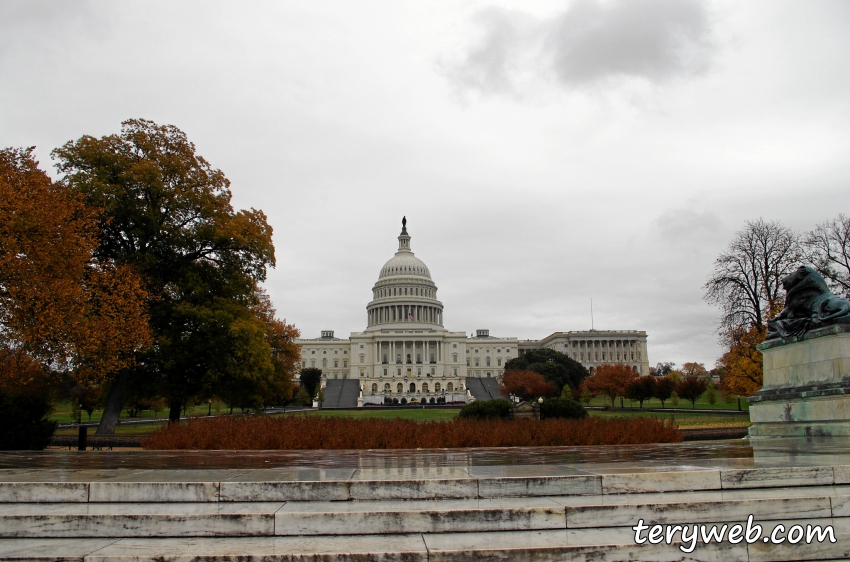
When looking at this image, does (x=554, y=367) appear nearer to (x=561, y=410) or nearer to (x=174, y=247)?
(x=561, y=410)

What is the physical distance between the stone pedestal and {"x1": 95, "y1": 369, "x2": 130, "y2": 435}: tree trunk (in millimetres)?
23478

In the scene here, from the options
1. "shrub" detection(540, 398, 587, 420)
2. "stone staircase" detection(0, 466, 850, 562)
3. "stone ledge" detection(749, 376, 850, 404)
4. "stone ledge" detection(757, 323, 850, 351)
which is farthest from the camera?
"shrub" detection(540, 398, 587, 420)

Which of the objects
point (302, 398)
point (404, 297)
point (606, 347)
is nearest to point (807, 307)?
point (302, 398)

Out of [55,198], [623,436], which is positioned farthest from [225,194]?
A: [623,436]

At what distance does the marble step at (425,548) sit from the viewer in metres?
5.19

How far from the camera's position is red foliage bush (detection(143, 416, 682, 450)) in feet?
50.4

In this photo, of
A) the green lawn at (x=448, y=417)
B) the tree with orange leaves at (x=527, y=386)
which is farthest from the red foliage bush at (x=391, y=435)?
the tree with orange leaves at (x=527, y=386)

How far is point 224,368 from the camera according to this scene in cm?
2805

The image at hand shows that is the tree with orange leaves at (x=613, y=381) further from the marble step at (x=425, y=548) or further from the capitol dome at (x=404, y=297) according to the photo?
the capitol dome at (x=404, y=297)

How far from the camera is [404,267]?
157125 mm

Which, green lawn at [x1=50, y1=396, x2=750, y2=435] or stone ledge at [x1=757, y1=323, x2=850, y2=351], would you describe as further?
green lawn at [x1=50, y1=396, x2=750, y2=435]

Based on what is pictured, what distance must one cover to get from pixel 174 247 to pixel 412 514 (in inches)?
983

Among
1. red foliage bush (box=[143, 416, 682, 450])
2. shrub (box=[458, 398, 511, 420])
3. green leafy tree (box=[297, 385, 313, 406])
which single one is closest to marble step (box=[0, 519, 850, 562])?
red foliage bush (box=[143, 416, 682, 450])

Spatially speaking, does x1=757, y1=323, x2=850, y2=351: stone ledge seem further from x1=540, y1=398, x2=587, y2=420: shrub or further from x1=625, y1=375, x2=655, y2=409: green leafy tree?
x1=625, y1=375, x2=655, y2=409: green leafy tree
